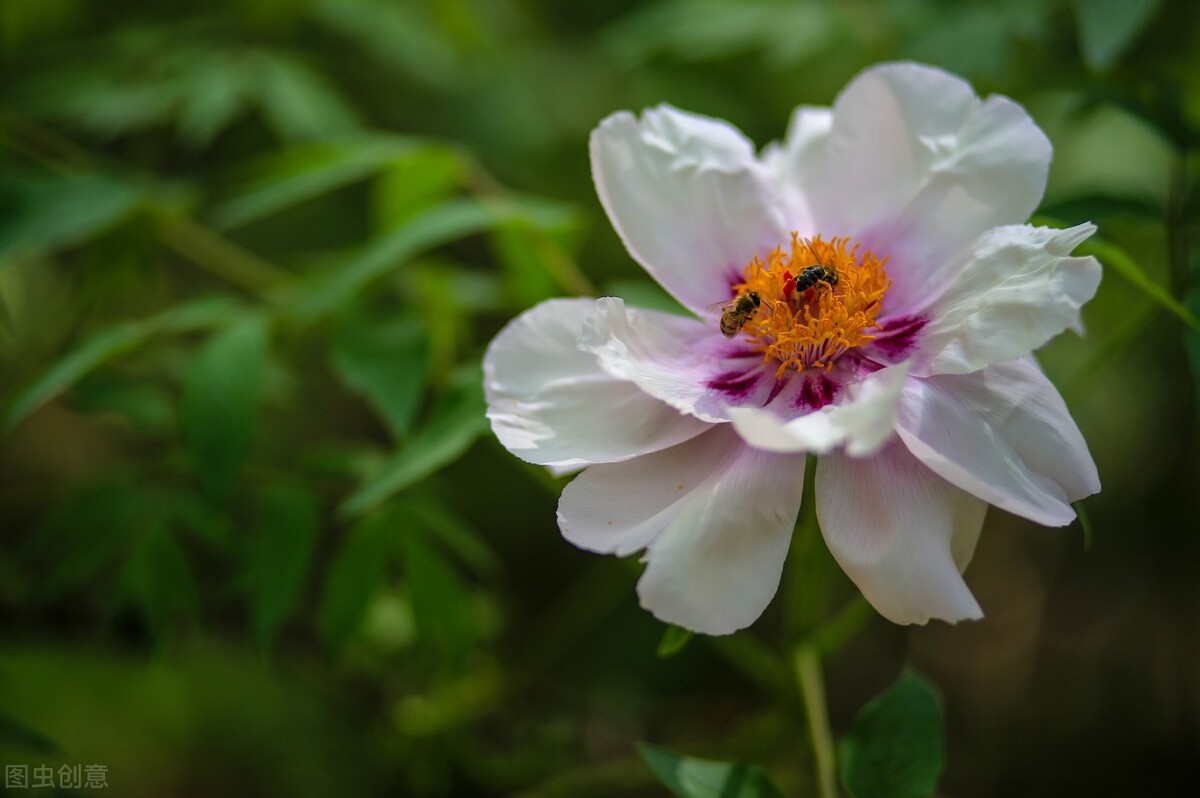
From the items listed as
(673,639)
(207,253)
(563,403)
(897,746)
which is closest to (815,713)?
(897,746)

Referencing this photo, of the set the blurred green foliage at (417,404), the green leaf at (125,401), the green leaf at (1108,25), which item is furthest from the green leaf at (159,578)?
the green leaf at (1108,25)

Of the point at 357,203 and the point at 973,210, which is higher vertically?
the point at 973,210

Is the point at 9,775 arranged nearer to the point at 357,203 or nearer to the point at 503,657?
the point at 503,657

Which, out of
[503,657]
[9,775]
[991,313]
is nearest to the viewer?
[991,313]

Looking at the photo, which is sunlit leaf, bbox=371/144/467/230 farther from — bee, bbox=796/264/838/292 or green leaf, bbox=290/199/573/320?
bee, bbox=796/264/838/292

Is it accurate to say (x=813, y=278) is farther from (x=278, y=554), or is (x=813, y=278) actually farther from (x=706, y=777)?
(x=278, y=554)

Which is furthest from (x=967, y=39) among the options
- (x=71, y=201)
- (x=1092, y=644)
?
(x=1092, y=644)

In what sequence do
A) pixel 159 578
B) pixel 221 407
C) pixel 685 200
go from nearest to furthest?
pixel 685 200 < pixel 221 407 < pixel 159 578

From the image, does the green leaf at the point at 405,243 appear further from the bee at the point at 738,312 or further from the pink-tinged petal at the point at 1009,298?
the pink-tinged petal at the point at 1009,298
